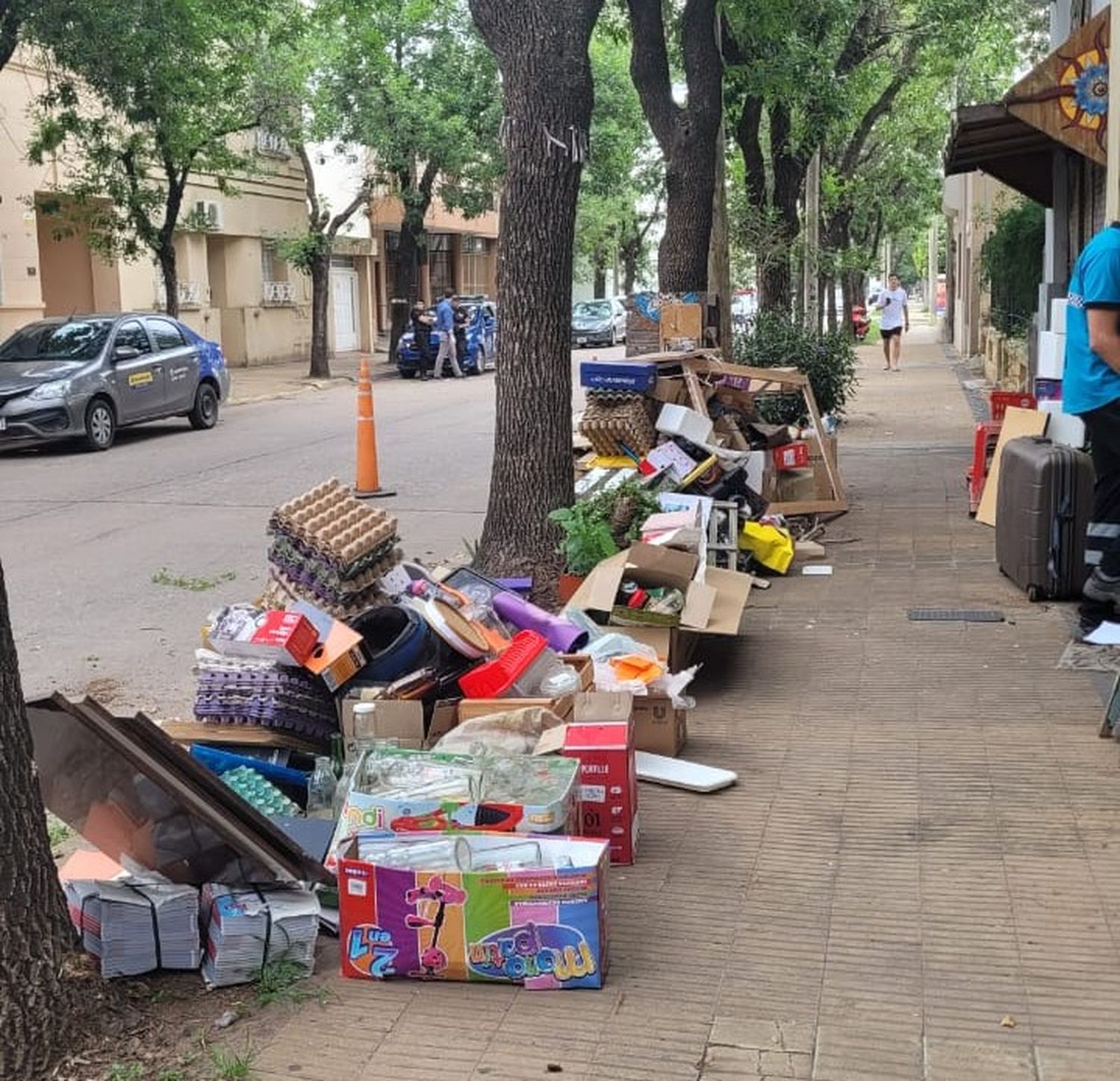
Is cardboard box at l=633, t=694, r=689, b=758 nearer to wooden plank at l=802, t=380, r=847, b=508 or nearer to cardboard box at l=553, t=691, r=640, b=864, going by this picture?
cardboard box at l=553, t=691, r=640, b=864

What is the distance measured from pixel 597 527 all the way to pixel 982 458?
4.12 meters

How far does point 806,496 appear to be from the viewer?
11242mm

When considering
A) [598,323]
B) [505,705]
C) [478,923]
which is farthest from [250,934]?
[598,323]

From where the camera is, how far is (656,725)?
18.4 feet

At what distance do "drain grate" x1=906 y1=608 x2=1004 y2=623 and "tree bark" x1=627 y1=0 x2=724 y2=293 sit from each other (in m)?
5.73

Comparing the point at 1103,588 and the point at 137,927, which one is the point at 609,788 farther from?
the point at 1103,588

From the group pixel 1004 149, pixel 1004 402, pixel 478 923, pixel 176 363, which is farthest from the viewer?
pixel 176 363

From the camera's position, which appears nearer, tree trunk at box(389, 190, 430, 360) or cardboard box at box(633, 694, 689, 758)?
cardboard box at box(633, 694, 689, 758)

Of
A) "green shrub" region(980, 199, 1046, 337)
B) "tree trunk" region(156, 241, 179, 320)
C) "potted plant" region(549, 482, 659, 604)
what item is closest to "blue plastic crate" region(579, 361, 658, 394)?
"potted plant" region(549, 482, 659, 604)

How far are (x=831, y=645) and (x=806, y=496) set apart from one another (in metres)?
4.06

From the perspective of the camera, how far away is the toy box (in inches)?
142

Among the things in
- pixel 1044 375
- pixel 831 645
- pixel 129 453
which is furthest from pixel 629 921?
pixel 129 453

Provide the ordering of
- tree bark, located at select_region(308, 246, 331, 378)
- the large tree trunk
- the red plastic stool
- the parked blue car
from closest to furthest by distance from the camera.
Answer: the large tree trunk < the red plastic stool < tree bark, located at select_region(308, 246, 331, 378) < the parked blue car

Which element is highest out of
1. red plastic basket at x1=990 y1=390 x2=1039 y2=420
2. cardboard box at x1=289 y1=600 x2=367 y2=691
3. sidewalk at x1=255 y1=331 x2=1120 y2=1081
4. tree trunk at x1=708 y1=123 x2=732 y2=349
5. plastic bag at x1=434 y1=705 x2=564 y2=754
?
tree trunk at x1=708 y1=123 x2=732 y2=349
